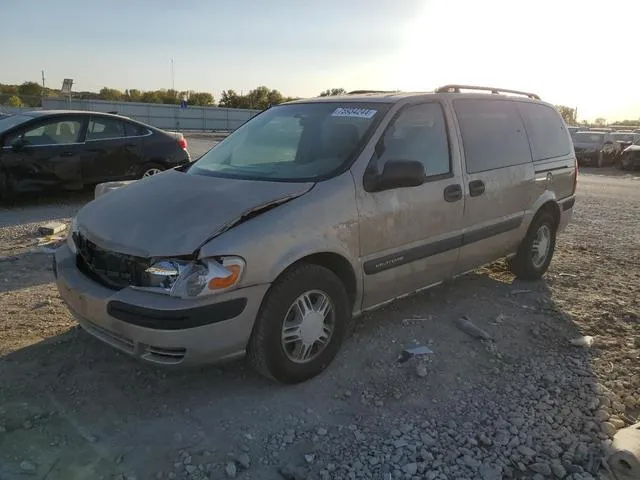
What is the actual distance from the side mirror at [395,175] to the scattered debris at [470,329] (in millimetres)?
1352

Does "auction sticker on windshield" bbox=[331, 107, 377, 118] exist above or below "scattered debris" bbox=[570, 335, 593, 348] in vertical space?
above

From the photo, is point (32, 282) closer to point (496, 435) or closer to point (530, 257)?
point (496, 435)

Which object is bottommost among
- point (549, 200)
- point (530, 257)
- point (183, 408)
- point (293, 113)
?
point (183, 408)

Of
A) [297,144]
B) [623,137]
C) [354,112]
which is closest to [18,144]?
[297,144]

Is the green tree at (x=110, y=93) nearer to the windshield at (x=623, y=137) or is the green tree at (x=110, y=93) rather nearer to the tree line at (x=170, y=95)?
the tree line at (x=170, y=95)

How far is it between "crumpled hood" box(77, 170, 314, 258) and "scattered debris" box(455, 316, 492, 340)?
1.80 m

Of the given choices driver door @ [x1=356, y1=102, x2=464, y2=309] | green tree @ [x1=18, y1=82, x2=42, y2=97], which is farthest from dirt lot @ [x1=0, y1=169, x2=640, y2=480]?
green tree @ [x1=18, y1=82, x2=42, y2=97]

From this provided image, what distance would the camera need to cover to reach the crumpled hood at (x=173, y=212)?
311 cm

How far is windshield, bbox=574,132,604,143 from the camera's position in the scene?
2483 cm

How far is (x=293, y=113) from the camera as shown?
4.54 metres

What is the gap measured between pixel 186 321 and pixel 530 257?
3817 mm

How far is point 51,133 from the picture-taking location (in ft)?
29.1

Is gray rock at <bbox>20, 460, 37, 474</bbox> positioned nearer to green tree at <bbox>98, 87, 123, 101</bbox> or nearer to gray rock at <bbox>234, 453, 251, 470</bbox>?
gray rock at <bbox>234, 453, 251, 470</bbox>

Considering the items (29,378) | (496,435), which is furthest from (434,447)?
(29,378)
